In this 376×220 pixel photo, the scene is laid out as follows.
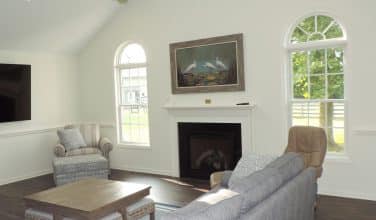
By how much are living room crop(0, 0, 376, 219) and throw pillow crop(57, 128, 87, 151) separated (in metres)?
0.50

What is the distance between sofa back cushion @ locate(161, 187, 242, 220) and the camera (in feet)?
5.94

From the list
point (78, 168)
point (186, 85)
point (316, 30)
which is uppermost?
point (316, 30)

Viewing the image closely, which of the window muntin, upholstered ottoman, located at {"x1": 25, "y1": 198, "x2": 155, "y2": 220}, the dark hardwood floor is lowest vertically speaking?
the dark hardwood floor

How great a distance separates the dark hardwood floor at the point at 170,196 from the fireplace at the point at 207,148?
26 cm

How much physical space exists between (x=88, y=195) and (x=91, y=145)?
114 inches

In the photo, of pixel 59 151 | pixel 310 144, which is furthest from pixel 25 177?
pixel 310 144

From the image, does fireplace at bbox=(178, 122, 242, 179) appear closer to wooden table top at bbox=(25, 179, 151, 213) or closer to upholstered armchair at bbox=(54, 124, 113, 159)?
upholstered armchair at bbox=(54, 124, 113, 159)

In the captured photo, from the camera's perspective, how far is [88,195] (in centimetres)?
369

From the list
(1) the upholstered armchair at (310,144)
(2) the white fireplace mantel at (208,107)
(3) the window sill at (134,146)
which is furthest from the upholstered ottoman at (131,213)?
(3) the window sill at (134,146)

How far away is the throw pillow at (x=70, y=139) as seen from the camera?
20.1 ft

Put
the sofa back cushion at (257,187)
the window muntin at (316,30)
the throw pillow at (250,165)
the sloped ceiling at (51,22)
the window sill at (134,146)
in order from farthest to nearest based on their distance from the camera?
1. the window sill at (134,146)
2. the sloped ceiling at (51,22)
3. the window muntin at (316,30)
4. the throw pillow at (250,165)
5. the sofa back cushion at (257,187)

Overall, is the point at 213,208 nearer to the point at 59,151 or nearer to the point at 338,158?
the point at 338,158

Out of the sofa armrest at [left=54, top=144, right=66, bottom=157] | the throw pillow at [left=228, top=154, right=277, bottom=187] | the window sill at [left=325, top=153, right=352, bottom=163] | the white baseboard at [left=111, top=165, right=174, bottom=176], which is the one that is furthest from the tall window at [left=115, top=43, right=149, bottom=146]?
the throw pillow at [left=228, top=154, right=277, bottom=187]

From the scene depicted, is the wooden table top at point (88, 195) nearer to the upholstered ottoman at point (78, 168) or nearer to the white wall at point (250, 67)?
the upholstered ottoman at point (78, 168)
